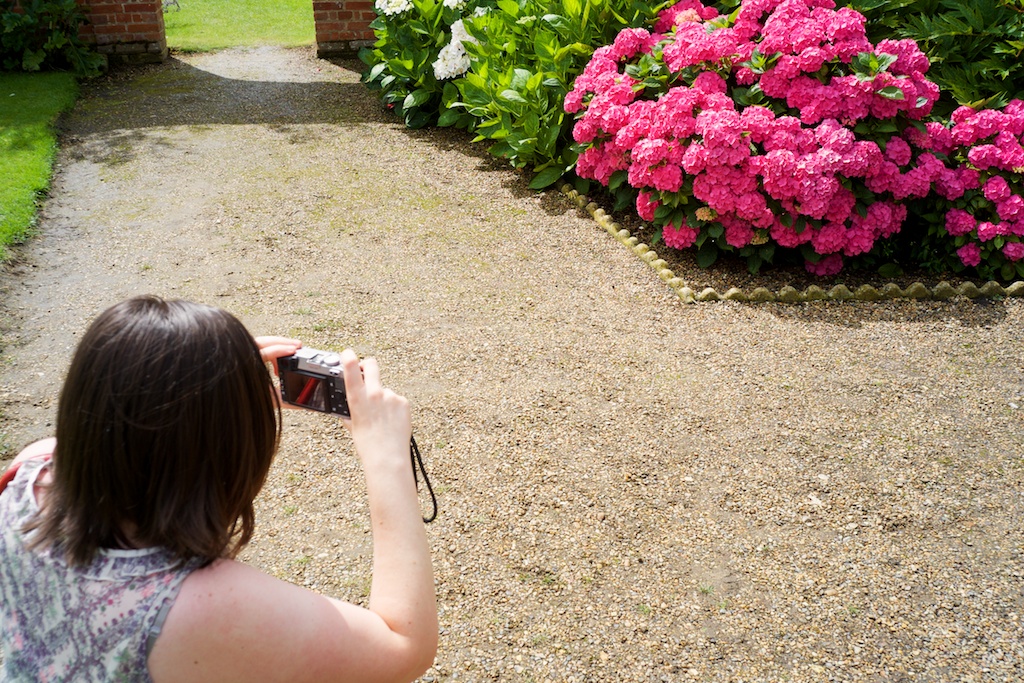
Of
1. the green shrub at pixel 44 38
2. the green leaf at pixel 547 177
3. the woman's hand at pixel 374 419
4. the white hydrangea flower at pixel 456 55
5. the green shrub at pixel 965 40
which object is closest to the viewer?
the woman's hand at pixel 374 419

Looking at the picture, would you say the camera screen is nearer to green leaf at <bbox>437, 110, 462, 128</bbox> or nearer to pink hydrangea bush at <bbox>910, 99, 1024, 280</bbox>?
pink hydrangea bush at <bbox>910, 99, 1024, 280</bbox>

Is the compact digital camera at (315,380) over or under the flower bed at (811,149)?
over

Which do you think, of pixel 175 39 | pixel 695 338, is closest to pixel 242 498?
pixel 695 338

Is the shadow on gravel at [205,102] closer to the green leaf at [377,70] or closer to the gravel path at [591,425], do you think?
the green leaf at [377,70]

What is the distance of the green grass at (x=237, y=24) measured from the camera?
948 centimetres

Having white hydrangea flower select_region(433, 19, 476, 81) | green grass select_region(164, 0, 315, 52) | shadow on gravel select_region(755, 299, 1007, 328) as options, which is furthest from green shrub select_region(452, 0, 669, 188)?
green grass select_region(164, 0, 315, 52)

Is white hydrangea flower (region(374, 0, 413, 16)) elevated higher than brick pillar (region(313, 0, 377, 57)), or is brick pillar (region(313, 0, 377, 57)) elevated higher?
white hydrangea flower (region(374, 0, 413, 16))

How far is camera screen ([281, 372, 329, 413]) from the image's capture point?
1.38 metres

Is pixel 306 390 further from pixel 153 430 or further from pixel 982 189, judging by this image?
pixel 982 189

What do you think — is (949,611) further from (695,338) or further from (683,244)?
(683,244)

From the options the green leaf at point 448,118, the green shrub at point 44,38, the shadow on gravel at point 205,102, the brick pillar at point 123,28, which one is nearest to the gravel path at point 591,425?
the green leaf at point 448,118

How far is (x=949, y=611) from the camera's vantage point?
2.54 m

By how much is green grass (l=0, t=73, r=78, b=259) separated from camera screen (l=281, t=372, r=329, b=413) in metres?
3.89

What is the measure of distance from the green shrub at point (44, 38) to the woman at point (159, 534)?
7.73 m
